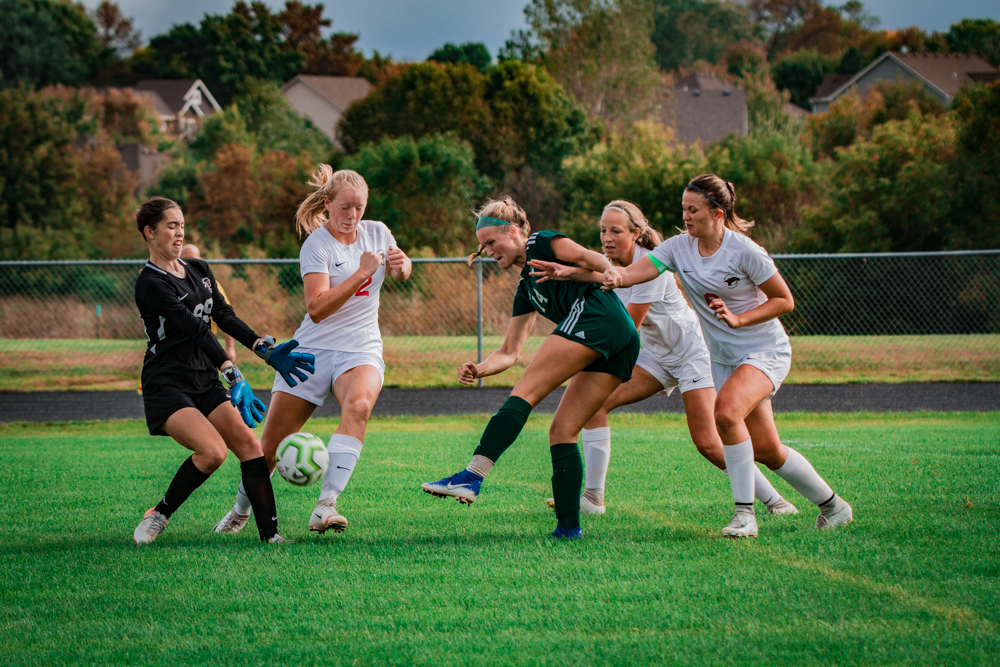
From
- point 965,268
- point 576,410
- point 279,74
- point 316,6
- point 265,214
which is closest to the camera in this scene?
point 576,410

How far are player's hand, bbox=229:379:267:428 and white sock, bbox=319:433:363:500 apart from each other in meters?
0.46

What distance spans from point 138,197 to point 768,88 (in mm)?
39378

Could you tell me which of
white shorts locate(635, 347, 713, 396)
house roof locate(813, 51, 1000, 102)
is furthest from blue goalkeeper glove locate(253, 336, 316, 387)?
house roof locate(813, 51, 1000, 102)

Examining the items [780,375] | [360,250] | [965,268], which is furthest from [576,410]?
[965,268]

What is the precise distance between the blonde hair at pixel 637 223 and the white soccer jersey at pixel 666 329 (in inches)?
3.3

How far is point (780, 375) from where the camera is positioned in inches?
220

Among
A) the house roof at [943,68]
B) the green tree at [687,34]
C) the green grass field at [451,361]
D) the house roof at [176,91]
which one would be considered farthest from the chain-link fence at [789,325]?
the green tree at [687,34]

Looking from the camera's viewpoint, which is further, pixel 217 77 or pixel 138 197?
pixel 217 77

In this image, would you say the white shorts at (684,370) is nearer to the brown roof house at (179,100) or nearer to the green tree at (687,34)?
the brown roof house at (179,100)

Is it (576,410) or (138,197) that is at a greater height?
(138,197)

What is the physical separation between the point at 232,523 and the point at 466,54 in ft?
260

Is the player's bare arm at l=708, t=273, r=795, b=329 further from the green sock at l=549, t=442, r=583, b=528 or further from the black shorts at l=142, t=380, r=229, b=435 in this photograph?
the black shorts at l=142, t=380, r=229, b=435

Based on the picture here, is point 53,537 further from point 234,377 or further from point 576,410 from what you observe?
point 576,410

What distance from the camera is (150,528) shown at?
5531 millimetres
